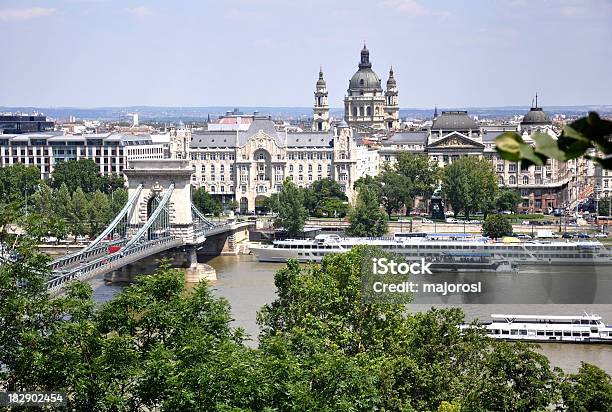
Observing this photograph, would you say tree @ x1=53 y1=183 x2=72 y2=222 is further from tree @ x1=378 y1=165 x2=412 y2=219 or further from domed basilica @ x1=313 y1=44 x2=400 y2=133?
domed basilica @ x1=313 y1=44 x2=400 y2=133

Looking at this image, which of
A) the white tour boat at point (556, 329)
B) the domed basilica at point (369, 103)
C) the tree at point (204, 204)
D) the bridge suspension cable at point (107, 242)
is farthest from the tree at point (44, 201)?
the domed basilica at point (369, 103)

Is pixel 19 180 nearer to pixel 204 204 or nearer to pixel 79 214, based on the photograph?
pixel 79 214

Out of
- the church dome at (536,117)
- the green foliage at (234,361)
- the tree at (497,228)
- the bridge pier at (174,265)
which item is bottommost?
the bridge pier at (174,265)

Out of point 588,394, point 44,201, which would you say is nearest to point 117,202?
point 44,201

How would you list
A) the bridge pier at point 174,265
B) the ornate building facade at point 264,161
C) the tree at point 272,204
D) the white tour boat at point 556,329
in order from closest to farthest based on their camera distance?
the white tour boat at point 556,329
the bridge pier at point 174,265
the tree at point 272,204
the ornate building facade at point 264,161

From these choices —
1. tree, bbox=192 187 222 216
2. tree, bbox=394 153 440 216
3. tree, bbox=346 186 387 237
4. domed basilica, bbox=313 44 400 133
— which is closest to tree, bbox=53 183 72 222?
tree, bbox=192 187 222 216

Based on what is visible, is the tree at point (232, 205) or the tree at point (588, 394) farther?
the tree at point (232, 205)

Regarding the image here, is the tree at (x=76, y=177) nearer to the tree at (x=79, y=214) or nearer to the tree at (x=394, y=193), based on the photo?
the tree at (x=79, y=214)
